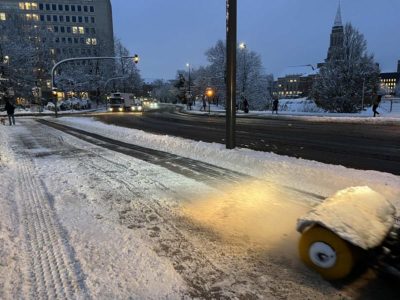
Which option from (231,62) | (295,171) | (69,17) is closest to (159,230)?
(295,171)

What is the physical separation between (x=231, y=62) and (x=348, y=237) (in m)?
8.21

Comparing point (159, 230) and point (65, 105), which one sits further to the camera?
point (65, 105)

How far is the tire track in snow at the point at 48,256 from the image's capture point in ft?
10.6

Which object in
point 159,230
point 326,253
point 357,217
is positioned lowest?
point 159,230

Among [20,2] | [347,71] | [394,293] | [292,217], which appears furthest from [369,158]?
[20,2]

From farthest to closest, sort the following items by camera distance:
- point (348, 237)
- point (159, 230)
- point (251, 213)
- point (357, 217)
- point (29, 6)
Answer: point (29, 6)
point (251, 213)
point (159, 230)
point (357, 217)
point (348, 237)

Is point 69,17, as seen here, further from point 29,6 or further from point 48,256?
point 48,256

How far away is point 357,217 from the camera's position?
3260 mm

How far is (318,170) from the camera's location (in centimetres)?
748

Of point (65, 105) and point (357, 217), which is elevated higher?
point (357, 217)

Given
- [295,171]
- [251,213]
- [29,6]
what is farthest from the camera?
[29,6]

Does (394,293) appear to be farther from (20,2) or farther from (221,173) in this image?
(20,2)

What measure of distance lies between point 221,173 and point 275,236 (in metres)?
3.58

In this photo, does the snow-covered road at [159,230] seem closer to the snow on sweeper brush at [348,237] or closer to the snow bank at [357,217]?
the snow on sweeper brush at [348,237]
